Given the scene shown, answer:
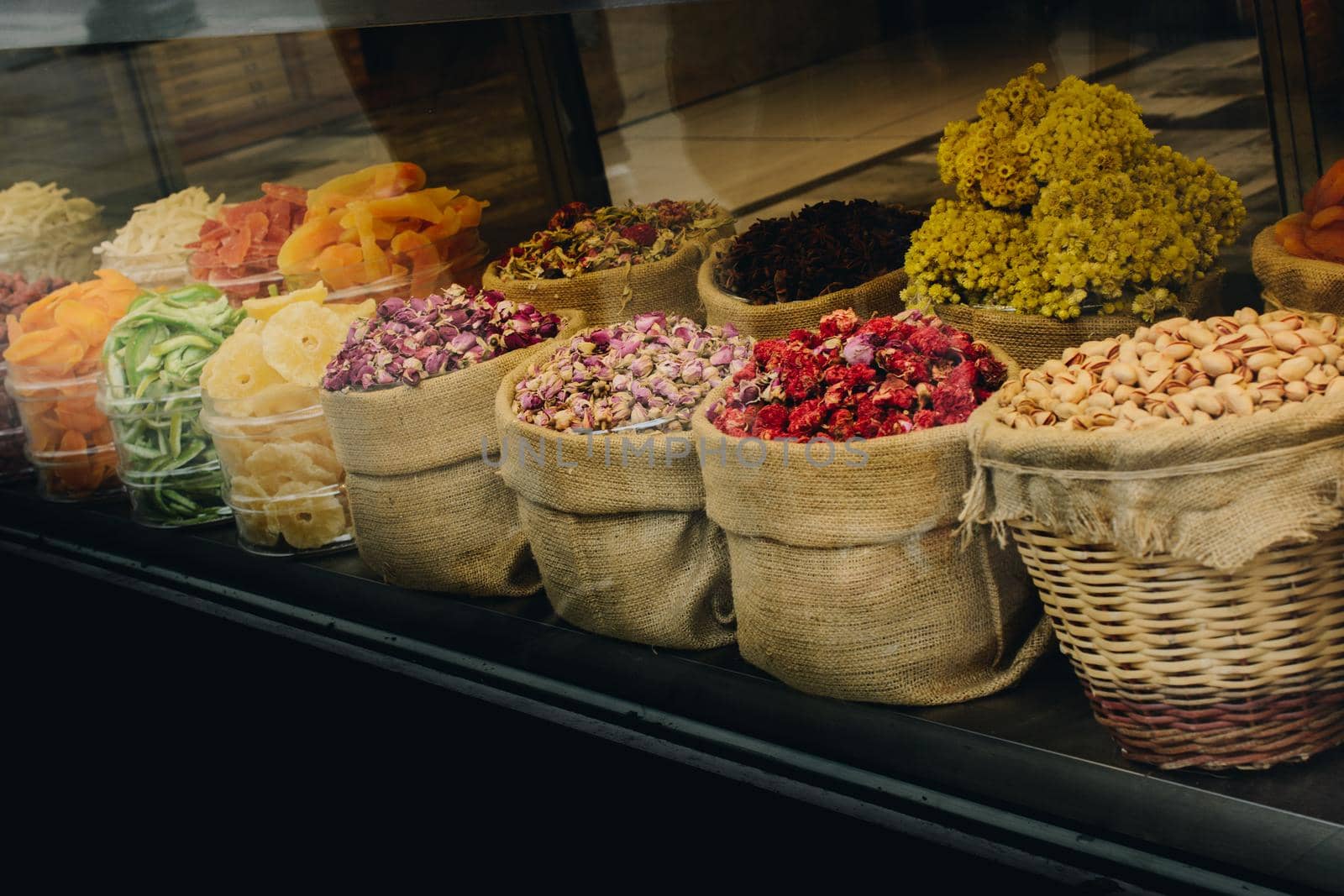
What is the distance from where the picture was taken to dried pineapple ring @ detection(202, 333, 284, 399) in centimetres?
256

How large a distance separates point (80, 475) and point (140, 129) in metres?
0.92

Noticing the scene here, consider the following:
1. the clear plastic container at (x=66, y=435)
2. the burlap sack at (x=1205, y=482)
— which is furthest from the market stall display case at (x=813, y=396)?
the clear plastic container at (x=66, y=435)

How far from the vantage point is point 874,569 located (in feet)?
5.48

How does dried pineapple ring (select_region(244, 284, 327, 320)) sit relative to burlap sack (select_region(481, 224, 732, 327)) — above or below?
above

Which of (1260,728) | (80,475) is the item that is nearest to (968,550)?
(1260,728)

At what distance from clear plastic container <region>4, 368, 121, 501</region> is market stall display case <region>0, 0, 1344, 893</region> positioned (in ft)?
0.53

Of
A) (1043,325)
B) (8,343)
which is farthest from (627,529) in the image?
(8,343)

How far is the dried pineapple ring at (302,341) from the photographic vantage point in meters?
2.53

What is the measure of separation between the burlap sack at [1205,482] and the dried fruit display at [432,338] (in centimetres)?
108

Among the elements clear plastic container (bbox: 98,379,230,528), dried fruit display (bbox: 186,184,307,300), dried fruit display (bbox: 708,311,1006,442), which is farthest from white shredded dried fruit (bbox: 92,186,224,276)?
dried fruit display (bbox: 708,311,1006,442)

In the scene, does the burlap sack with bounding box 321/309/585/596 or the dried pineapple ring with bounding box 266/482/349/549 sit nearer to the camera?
the burlap sack with bounding box 321/309/585/596

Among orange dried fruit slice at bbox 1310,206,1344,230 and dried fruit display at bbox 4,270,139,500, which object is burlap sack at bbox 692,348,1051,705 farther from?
dried fruit display at bbox 4,270,139,500

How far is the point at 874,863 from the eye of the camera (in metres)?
1.69

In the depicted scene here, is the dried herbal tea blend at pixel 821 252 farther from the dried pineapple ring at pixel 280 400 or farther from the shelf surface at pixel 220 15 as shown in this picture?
the dried pineapple ring at pixel 280 400
